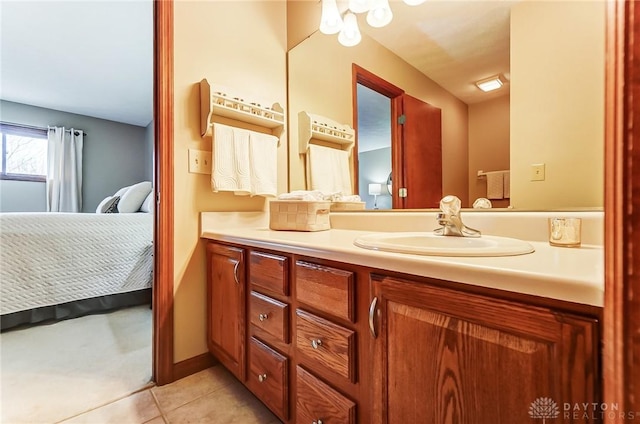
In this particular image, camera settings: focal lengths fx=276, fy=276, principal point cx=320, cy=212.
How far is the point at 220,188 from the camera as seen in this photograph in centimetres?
138

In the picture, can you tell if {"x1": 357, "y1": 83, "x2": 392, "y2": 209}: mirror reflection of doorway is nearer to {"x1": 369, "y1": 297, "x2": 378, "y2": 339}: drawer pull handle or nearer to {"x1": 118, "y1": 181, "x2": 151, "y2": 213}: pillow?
{"x1": 369, "y1": 297, "x2": 378, "y2": 339}: drawer pull handle

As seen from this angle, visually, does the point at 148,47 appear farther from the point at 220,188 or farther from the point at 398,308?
the point at 398,308

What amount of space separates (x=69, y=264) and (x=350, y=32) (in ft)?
8.32

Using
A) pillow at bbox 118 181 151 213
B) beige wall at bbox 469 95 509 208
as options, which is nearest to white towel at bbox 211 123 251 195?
beige wall at bbox 469 95 509 208

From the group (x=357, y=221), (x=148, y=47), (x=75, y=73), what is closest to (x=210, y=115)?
(x=357, y=221)

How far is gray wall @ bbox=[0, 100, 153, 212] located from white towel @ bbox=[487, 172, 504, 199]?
570 centimetres

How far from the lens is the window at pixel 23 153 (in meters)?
4.04

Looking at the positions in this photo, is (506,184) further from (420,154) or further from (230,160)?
(230,160)

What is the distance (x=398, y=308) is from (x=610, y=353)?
349 mm

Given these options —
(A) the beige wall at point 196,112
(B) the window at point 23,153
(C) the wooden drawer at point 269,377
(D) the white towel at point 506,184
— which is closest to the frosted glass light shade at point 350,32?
(A) the beige wall at point 196,112

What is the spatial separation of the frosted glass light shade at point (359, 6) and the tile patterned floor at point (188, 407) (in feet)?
6.32

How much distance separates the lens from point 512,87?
0.96 m

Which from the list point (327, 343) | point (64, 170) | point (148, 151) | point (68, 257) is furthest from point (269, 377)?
point (148, 151)

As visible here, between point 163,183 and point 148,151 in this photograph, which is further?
point 148,151
